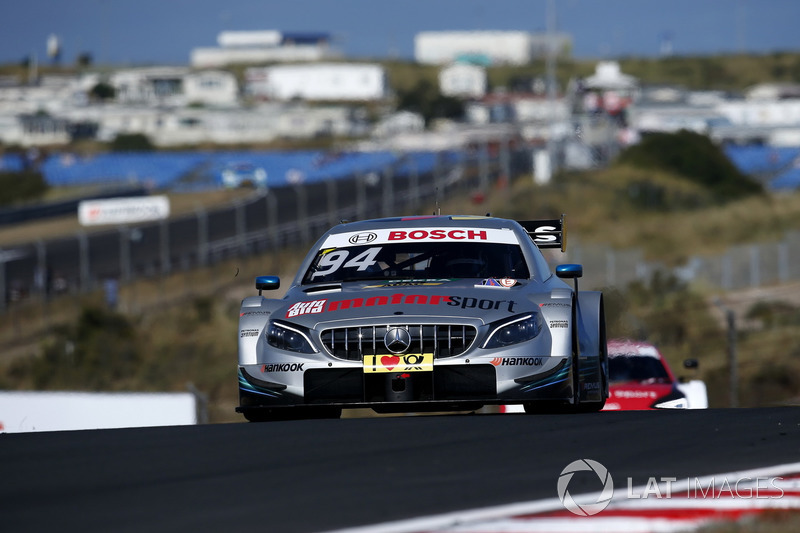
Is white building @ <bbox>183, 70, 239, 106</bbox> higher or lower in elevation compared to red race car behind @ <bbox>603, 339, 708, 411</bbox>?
lower

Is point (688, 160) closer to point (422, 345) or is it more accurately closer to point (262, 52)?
point (422, 345)

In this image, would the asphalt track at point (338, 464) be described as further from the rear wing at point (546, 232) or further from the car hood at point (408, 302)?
the rear wing at point (546, 232)

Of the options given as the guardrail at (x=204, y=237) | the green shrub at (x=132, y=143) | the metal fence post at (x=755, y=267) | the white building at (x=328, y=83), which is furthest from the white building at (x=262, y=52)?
the metal fence post at (x=755, y=267)

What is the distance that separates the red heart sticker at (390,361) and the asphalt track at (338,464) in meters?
0.33

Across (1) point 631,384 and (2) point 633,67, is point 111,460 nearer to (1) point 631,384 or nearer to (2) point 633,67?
(1) point 631,384

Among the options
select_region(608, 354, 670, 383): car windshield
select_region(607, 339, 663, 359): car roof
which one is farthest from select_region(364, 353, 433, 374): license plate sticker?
select_region(607, 339, 663, 359): car roof

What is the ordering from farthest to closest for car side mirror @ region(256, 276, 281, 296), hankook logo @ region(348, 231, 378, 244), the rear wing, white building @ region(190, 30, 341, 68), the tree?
1. white building @ region(190, 30, 341, 68)
2. the tree
3. the rear wing
4. hankook logo @ region(348, 231, 378, 244)
5. car side mirror @ region(256, 276, 281, 296)

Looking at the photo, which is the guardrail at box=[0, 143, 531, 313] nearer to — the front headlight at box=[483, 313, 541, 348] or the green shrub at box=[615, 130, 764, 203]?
the green shrub at box=[615, 130, 764, 203]

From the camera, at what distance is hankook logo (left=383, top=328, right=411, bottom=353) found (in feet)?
25.7

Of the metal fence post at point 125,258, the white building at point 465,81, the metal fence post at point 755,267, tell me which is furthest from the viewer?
the white building at point 465,81

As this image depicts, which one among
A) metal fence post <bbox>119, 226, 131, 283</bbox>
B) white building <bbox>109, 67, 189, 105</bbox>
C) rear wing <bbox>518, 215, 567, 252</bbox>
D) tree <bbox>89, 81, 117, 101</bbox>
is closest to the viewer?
rear wing <bbox>518, 215, 567, 252</bbox>

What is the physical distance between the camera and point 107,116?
121625mm

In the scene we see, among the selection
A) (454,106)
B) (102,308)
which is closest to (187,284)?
(102,308)

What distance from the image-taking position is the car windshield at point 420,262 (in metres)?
9.00
